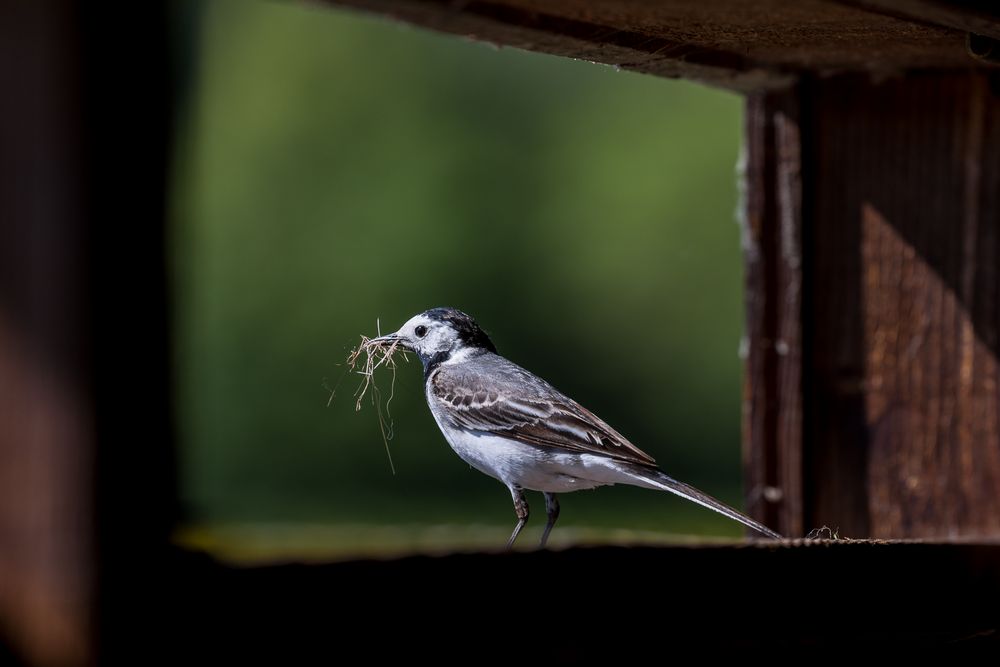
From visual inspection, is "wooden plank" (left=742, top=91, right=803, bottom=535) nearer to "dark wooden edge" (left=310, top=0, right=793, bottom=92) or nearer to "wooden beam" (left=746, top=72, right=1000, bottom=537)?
"wooden beam" (left=746, top=72, right=1000, bottom=537)

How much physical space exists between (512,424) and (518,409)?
0.33 ft

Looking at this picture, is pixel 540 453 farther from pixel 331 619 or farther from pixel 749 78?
Answer: pixel 331 619

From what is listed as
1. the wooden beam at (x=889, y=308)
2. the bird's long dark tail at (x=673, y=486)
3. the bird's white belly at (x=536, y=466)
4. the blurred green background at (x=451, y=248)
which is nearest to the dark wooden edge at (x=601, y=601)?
the bird's long dark tail at (x=673, y=486)

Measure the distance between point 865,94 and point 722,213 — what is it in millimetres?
6737

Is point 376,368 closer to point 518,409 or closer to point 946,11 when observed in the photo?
point 518,409

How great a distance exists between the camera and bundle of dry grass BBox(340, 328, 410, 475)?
2982 millimetres

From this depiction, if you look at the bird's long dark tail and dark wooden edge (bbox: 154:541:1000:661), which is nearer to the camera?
dark wooden edge (bbox: 154:541:1000:661)

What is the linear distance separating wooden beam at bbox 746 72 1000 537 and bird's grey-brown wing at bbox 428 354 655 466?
504mm

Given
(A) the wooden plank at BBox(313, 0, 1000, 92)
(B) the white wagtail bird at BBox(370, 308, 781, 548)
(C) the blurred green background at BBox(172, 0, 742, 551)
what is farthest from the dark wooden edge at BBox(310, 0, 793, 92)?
(C) the blurred green background at BBox(172, 0, 742, 551)

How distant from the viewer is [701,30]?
2.92 m

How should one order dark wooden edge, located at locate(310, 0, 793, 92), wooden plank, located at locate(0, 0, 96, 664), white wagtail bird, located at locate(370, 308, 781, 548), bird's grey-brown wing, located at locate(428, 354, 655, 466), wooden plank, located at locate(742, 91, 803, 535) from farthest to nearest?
bird's grey-brown wing, located at locate(428, 354, 655, 466) < white wagtail bird, located at locate(370, 308, 781, 548) < wooden plank, located at locate(742, 91, 803, 535) < dark wooden edge, located at locate(310, 0, 793, 92) < wooden plank, located at locate(0, 0, 96, 664)

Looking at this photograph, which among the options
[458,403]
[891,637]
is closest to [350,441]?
[458,403]

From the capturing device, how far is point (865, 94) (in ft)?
12.8

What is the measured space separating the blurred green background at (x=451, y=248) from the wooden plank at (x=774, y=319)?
3.17 meters
